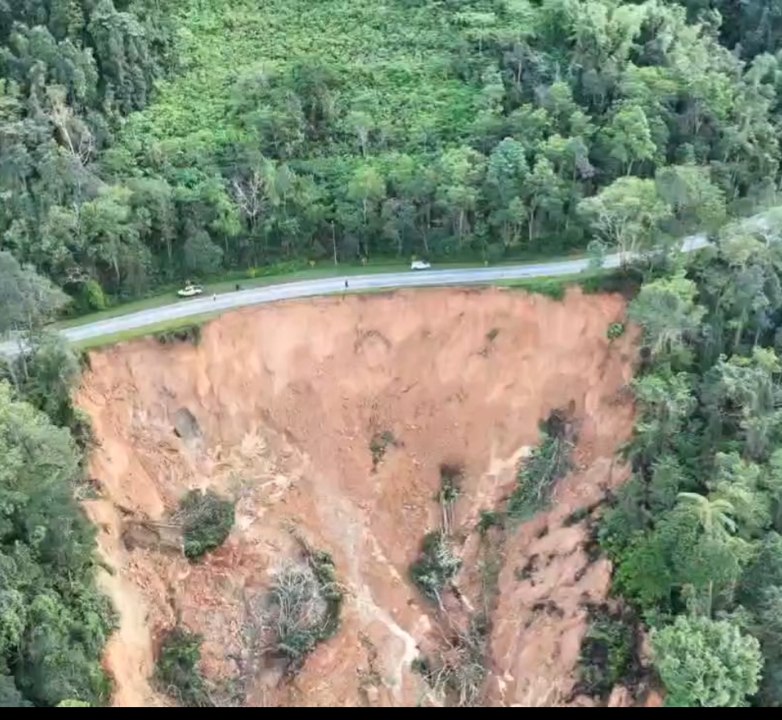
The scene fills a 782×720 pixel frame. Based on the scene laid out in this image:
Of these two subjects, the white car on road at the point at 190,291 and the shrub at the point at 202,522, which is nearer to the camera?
the shrub at the point at 202,522

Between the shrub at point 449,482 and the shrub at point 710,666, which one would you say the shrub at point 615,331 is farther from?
the shrub at point 710,666

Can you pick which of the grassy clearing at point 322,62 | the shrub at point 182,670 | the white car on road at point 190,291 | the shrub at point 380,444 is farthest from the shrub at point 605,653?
the grassy clearing at point 322,62

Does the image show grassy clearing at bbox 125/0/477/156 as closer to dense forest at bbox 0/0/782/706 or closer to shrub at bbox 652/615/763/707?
dense forest at bbox 0/0/782/706

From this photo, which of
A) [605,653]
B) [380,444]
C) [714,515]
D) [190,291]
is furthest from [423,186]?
[605,653]

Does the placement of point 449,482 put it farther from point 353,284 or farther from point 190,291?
point 190,291

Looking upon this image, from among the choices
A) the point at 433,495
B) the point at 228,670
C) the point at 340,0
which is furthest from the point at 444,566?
the point at 340,0
